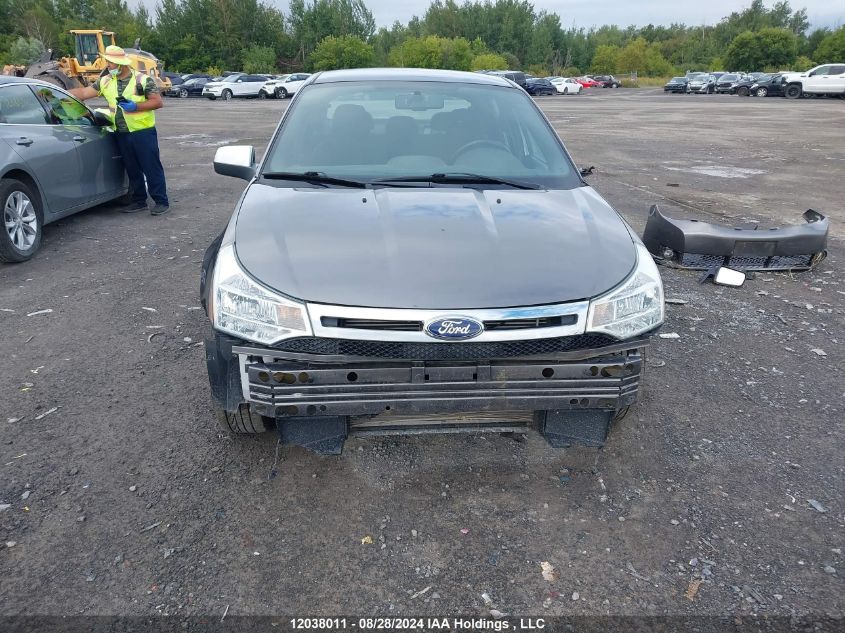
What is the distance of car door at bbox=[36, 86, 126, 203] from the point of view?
660 centimetres

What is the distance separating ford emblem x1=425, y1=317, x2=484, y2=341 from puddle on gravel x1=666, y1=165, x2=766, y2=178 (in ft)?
34.4

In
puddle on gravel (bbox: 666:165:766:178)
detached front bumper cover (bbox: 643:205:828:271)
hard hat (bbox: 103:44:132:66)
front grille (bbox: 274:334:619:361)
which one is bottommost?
puddle on gravel (bbox: 666:165:766:178)

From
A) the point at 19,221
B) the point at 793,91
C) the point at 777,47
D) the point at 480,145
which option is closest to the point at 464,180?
the point at 480,145

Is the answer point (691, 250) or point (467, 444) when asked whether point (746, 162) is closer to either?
point (691, 250)

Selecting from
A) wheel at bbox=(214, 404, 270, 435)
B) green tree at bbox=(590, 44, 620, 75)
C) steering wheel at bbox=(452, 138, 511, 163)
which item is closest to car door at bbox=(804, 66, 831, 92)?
steering wheel at bbox=(452, 138, 511, 163)

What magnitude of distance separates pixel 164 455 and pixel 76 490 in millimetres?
389

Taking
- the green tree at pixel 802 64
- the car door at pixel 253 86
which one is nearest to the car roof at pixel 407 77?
the car door at pixel 253 86

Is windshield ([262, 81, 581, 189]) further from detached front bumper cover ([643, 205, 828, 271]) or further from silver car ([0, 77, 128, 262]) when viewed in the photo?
silver car ([0, 77, 128, 262])

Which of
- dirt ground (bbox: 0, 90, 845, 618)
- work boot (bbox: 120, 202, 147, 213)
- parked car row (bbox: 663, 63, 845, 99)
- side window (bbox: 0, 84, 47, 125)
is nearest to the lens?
dirt ground (bbox: 0, 90, 845, 618)

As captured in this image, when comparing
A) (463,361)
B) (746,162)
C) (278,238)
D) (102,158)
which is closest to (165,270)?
(102,158)

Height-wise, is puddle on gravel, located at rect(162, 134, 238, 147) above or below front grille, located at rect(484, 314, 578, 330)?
below

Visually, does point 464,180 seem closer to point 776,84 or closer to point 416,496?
point 416,496

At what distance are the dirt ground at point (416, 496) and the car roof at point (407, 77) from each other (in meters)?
1.93

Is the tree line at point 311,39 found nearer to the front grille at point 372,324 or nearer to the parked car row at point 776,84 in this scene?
the parked car row at point 776,84
